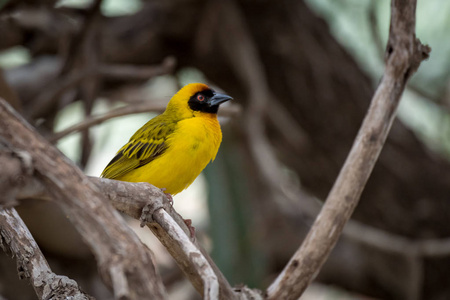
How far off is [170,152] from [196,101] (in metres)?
0.54

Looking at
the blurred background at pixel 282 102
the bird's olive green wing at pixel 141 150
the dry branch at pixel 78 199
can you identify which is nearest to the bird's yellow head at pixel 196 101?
the bird's olive green wing at pixel 141 150

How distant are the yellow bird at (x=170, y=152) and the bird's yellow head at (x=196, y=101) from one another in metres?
0.03

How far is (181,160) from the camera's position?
2578 millimetres

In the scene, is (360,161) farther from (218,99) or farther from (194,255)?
(218,99)

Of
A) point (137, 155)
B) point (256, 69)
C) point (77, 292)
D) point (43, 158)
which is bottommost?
point (77, 292)

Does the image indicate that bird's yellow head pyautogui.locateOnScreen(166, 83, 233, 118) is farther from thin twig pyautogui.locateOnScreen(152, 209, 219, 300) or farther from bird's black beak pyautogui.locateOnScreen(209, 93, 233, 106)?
thin twig pyautogui.locateOnScreen(152, 209, 219, 300)

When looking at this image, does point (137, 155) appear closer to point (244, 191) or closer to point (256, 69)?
point (244, 191)

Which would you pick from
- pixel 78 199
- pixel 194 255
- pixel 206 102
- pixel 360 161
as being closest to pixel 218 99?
pixel 206 102

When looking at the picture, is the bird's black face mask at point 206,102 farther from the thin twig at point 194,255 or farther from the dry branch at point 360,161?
the thin twig at point 194,255

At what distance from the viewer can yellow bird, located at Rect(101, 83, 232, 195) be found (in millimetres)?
2590

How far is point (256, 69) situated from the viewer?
3.99 meters

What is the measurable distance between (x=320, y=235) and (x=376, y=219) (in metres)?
2.52

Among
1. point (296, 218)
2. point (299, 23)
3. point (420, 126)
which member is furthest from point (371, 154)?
point (420, 126)

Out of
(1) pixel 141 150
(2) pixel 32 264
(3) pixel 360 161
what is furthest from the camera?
(1) pixel 141 150
